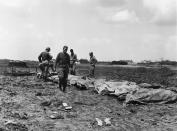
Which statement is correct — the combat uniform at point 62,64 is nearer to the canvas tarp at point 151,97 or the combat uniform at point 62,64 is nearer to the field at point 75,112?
the field at point 75,112

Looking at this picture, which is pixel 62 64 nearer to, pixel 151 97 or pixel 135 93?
pixel 135 93

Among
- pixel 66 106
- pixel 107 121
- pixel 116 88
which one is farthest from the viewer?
pixel 116 88

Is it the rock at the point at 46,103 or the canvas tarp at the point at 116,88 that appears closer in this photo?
the rock at the point at 46,103

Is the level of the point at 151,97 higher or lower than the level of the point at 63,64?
lower

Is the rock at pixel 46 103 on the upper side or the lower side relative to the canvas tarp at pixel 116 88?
lower

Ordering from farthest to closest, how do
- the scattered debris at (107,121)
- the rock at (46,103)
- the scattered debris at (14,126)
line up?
the rock at (46,103) < the scattered debris at (107,121) < the scattered debris at (14,126)

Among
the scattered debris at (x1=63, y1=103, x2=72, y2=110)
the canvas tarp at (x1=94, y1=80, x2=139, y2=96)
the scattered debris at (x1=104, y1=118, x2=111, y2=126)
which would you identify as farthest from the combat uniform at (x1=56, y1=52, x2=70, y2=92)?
the scattered debris at (x1=104, y1=118, x2=111, y2=126)

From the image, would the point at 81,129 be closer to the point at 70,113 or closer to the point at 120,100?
the point at 70,113

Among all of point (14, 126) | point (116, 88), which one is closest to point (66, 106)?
point (14, 126)

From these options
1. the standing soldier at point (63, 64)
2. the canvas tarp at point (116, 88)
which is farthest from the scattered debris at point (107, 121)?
the standing soldier at point (63, 64)

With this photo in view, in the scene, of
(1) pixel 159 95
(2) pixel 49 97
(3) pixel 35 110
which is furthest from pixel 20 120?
(1) pixel 159 95

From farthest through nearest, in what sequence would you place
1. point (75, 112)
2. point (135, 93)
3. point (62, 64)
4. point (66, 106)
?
point (62, 64), point (135, 93), point (66, 106), point (75, 112)

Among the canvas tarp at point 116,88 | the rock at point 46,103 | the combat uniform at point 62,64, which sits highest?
the combat uniform at point 62,64

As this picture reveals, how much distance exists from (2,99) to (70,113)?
254 cm
